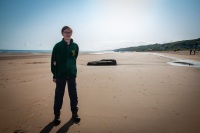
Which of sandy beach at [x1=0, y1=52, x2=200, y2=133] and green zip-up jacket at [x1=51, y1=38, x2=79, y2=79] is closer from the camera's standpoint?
sandy beach at [x1=0, y1=52, x2=200, y2=133]

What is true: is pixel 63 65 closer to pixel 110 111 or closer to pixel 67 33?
pixel 67 33

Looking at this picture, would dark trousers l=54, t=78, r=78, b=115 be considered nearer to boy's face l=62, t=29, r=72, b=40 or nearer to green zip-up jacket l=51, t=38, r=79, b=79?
green zip-up jacket l=51, t=38, r=79, b=79

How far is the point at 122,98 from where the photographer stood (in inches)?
199

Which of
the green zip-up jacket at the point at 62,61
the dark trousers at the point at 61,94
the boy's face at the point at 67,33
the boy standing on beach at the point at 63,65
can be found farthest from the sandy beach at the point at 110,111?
the boy's face at the point at 67,33

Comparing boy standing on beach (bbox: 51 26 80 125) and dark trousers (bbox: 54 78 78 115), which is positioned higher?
boy standing on beach (bbox: 51 26 80 125)

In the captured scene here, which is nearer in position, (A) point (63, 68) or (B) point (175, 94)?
(A) point (63, 68)

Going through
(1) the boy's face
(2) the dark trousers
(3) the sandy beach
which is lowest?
(3) the sandy beach

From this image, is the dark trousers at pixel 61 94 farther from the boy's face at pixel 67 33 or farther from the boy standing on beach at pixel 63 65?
the boy's face at pixel 67 33

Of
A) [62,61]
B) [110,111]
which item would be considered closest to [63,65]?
[62,61]

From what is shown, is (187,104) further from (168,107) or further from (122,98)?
(122,98)

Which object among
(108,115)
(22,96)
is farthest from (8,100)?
(108,115)

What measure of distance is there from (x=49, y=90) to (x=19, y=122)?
8.83ft

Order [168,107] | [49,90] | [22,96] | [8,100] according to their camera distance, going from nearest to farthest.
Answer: [168,107] → [8,100] → [22,96] → [49,90]

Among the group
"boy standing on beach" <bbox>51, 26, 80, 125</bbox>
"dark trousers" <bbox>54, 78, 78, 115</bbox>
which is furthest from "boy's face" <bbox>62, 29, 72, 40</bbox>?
"dark trousers" <bbox>54, 78, 78, 115</bbox>
